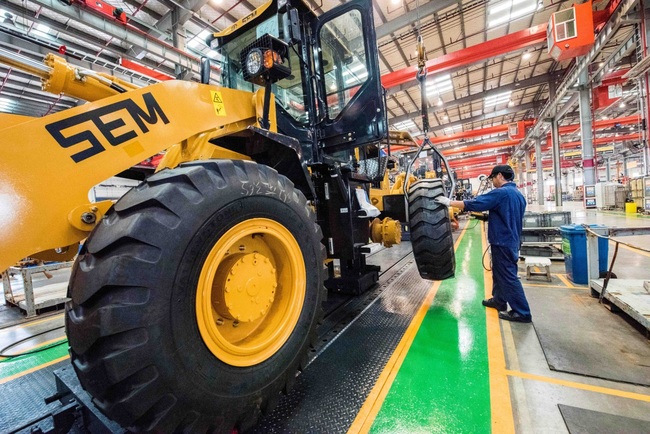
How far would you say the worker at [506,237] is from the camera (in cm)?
321

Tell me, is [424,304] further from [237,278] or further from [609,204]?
[609,204]

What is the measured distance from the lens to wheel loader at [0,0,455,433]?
1.11 meters

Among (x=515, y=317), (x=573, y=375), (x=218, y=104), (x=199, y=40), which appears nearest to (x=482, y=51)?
(x=199, y=40)

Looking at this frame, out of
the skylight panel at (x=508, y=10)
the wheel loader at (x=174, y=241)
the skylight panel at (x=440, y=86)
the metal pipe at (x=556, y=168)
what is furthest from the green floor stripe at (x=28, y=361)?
the metal pipe at (x=556, y=168)

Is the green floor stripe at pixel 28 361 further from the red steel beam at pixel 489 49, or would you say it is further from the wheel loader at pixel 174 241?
the red steel beam at pixel 489 49

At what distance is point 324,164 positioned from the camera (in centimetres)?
318

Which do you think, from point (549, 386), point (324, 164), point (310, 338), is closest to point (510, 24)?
point (324, 164)

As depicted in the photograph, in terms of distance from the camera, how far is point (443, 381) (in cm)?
216

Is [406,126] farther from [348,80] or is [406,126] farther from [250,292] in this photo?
[250,292]

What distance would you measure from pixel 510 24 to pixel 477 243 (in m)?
8.60

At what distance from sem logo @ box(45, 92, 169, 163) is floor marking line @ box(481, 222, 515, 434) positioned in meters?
2.71

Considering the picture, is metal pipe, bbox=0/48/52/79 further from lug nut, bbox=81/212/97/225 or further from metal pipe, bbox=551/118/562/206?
metal pipe, bbox=551/118/562/206

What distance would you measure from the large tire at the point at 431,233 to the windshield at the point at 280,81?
5.42ft

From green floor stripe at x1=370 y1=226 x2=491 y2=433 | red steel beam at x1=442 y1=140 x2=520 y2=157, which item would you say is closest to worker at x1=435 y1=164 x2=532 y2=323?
green floor stripe at x1=370 y1=226 x2=491 y2=433
